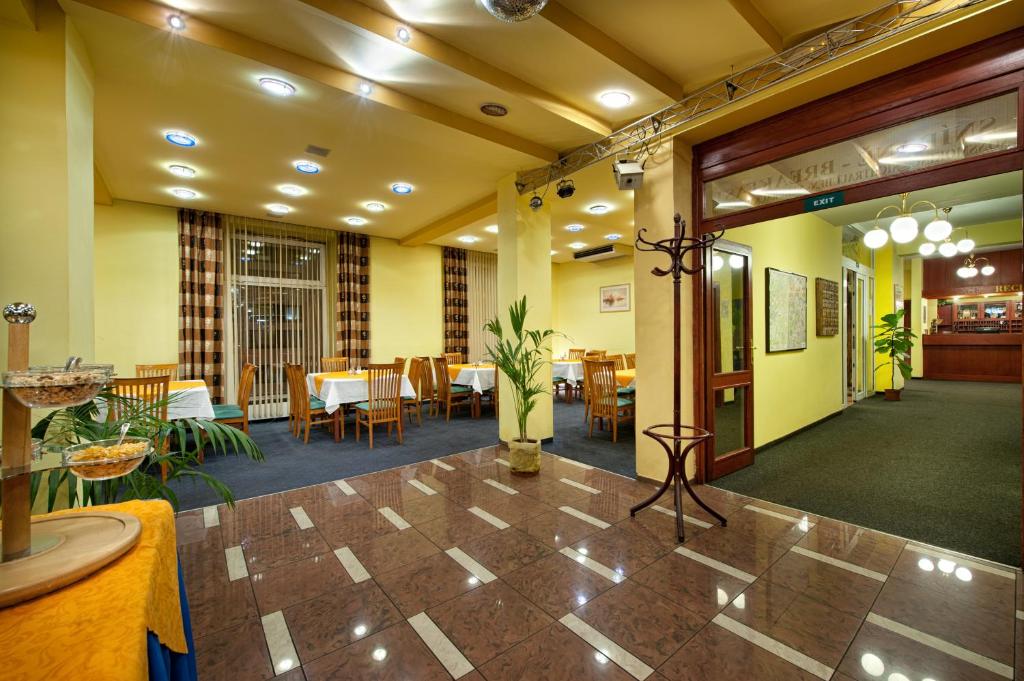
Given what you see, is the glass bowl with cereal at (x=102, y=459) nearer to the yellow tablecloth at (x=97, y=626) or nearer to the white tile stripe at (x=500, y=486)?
the yellow tablecloth at (x=97, y=626)

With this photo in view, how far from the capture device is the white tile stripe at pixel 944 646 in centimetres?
155

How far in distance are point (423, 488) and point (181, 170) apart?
408 centimetres

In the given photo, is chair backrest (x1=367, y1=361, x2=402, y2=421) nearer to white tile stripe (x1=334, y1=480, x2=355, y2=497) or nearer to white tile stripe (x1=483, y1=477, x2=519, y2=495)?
white tile stripe (x1=334, y1=480, x2=355, y2=497)

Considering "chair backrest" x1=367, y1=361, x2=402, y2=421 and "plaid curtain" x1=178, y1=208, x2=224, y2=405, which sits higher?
"plaid curtain" x1=178, y1=208, x2=224, y2=405

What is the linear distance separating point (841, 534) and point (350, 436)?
4.74m

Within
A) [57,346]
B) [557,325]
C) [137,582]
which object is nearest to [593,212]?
[557,325]

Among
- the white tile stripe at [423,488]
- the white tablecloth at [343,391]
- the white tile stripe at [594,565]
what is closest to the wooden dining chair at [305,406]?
the white tablecloth at [343,391]

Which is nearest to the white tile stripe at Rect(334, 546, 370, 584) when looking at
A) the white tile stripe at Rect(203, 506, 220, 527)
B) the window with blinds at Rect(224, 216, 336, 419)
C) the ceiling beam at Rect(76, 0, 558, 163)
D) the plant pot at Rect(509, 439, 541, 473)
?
the white tile stripe at Rect(203, 506, 220, 527)

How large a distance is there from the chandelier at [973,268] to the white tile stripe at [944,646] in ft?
34.6

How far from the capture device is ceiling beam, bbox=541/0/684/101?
2457mm

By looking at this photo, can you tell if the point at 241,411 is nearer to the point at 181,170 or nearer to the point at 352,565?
the point at 181,170

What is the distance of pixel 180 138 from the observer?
366cm

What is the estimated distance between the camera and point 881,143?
2.53 m

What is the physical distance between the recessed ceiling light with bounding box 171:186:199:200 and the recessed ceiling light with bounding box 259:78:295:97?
288 centimetres
